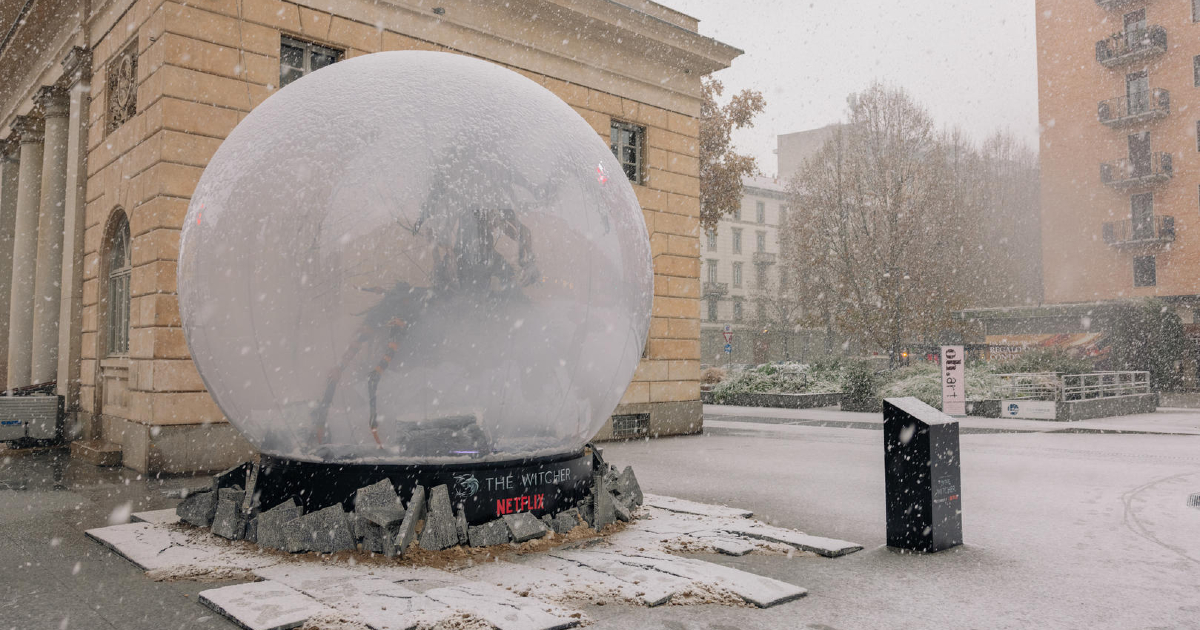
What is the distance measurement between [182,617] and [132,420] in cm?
752

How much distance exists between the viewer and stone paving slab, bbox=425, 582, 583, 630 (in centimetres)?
422

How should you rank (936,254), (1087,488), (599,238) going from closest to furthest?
(599,238) < (1087,488) < (936,254)

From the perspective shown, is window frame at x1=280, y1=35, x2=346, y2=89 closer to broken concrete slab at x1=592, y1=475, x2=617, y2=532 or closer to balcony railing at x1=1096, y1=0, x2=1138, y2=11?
broken concrete slab at x1=592, y1=475, x2=617, y2=532

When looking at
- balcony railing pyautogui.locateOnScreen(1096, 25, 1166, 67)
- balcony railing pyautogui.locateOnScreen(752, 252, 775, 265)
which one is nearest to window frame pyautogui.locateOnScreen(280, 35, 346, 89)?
balcony railing pyautogui.locateOnScreen(1096, 25, 1166, 67)

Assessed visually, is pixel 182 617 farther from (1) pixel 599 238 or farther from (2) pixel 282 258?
(1) pixel 599 238

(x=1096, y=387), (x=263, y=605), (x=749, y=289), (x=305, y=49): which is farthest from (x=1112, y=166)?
(x=263, y=605)

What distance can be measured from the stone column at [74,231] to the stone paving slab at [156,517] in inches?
292

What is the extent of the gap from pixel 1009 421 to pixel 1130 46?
81.3 ft

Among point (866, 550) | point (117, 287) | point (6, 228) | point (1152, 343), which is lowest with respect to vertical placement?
point (866, 550)

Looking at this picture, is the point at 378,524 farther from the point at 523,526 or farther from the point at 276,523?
the point at 523,526

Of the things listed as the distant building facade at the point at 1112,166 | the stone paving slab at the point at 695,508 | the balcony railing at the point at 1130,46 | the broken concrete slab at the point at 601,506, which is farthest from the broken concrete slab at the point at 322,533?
the balcony railing at the point at 1130,46

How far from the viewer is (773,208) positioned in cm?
6762

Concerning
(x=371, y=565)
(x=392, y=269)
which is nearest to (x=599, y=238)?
(x=392, y=269)

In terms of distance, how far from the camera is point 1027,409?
20516mm
